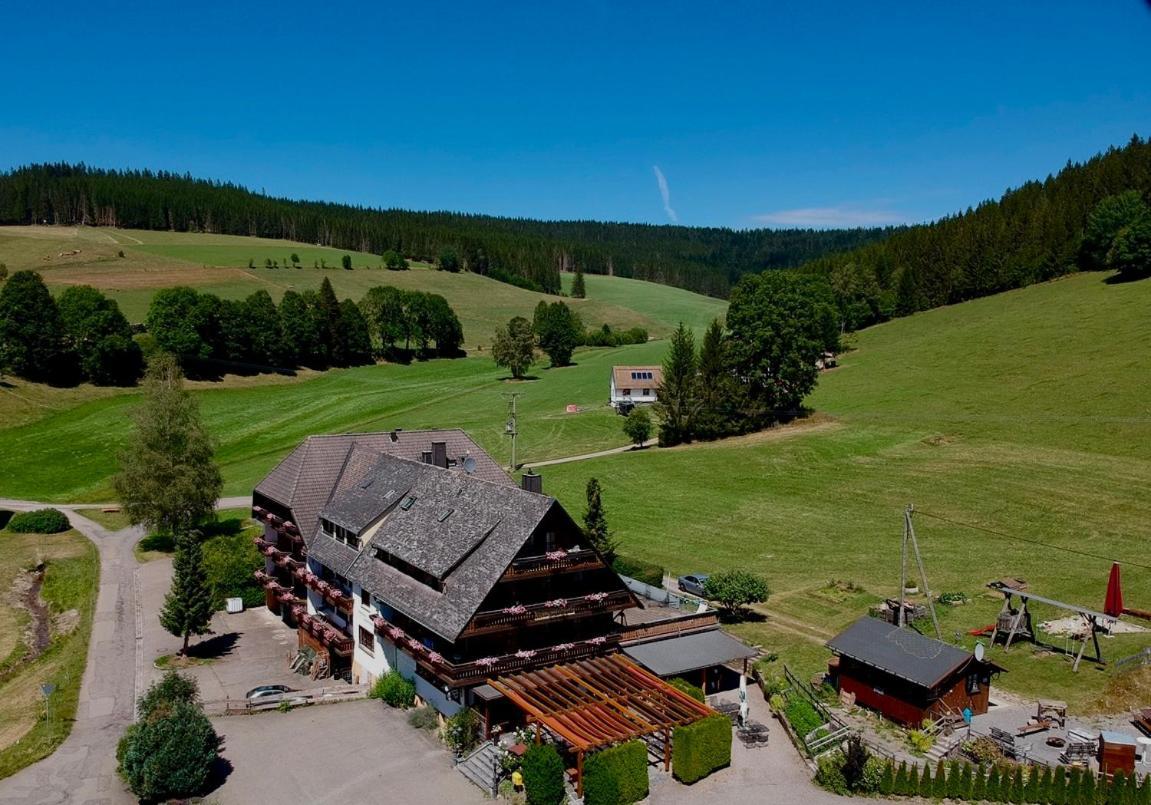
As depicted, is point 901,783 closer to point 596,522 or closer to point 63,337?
point 596,522

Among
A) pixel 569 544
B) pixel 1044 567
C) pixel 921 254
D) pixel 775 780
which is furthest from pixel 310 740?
pixel 921 254

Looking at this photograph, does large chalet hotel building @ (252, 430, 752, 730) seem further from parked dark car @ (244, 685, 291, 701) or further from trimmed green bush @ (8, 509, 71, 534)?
trimmed green bush @ (8, 509, 71, 534)

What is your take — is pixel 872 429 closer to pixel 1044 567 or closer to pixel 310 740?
pixel 1044 567

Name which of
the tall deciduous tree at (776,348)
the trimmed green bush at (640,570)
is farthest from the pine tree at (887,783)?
the tall deciduous tree at (776,348)

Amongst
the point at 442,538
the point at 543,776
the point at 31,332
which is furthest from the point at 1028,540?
the point at 31,332

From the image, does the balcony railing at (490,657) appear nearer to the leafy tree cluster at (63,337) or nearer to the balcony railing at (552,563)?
the balcony railing at (552,563)

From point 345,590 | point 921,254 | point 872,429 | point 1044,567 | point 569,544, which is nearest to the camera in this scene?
point 569,544
